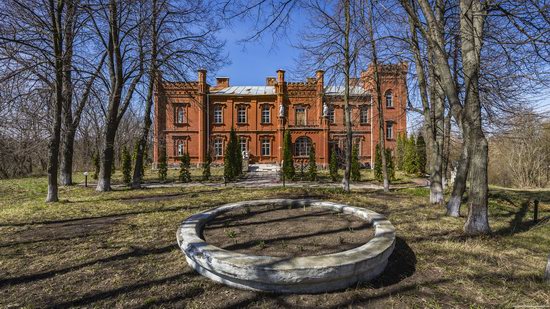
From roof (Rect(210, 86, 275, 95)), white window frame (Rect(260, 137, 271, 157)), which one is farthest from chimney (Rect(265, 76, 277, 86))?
white window frame (Rect(260, 137, 271, 157))

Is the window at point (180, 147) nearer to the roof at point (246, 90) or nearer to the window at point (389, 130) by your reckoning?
the roof at point (246, 90)

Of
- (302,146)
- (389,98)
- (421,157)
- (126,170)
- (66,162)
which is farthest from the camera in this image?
(389,98)

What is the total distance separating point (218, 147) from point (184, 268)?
2519cm

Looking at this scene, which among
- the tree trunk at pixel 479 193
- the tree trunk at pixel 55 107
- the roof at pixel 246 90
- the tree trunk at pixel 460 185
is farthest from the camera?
the roof at pixel 246 90

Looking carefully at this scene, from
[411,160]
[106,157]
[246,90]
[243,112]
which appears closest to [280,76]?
[246,90]

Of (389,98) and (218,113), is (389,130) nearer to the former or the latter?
(389,98)

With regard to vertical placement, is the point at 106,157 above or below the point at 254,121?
below

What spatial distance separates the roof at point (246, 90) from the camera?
2833 cm

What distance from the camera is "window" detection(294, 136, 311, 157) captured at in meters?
26.7

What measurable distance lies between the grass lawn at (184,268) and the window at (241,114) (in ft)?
73.7

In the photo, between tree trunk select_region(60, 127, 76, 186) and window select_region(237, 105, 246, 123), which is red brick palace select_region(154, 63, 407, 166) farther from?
tree trunk select_region(60, 127, 76, 186)

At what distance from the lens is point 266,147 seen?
27891 mm

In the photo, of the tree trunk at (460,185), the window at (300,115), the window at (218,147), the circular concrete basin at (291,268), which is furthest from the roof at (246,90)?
the circular concrete basin at (291,268)

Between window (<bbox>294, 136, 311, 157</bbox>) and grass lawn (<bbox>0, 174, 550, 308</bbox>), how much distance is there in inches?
809
